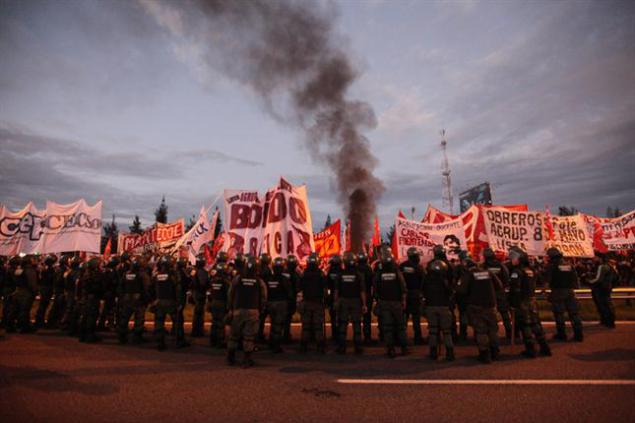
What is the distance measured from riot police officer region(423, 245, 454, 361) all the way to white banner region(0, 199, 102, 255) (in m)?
12.8

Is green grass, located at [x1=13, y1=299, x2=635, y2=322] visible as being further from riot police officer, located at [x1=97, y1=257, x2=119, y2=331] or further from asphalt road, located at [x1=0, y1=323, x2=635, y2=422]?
asphalt road, located at [x1=0, y1=323, x2=635, y2=422]

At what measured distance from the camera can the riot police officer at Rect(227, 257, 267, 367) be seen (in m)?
6.63

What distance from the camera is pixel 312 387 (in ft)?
17.4

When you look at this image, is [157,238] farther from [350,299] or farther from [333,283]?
[350,299]

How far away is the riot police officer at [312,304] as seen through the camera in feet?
25.8

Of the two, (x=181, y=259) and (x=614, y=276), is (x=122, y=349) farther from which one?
(x=614, y=276)

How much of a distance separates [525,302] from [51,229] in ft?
→ 54.6

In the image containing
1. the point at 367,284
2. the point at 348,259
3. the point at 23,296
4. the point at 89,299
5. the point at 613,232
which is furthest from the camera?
the point at 613,232

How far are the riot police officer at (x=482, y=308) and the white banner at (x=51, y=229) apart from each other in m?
13.5

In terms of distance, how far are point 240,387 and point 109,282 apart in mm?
6605

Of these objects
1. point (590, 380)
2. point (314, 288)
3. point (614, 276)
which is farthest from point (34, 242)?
point (614, 276)

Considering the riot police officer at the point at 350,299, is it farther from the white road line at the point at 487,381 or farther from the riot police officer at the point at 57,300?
the riot police officer at the point at 57,300

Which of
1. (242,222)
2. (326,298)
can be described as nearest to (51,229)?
(242,222)

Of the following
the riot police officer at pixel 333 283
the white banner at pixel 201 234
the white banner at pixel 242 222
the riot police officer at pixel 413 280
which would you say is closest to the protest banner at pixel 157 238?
the white banner at pixel 201 234
